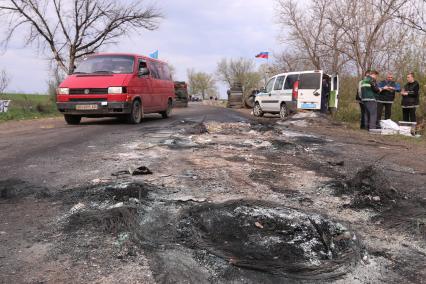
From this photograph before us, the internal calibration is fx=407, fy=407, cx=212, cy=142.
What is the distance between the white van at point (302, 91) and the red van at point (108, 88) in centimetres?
586

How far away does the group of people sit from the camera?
1163 centimetres

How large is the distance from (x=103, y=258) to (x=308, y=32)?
29012 mm

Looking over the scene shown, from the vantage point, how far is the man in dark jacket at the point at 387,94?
11.9 meters

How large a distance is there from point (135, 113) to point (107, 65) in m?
1.53

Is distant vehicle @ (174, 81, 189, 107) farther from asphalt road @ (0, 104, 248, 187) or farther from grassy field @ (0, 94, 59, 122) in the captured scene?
asphalt road @ (0, 104, 248, 187)

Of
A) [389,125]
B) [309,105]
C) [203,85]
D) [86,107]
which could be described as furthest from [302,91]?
[203,85]

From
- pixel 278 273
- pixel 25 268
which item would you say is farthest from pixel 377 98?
pixel 25 268

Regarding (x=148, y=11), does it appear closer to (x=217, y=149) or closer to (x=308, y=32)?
(x=308, y=32)

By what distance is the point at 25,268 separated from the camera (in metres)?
2.55

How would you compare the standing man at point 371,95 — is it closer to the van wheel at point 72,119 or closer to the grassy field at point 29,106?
the van wheel at point 72,119

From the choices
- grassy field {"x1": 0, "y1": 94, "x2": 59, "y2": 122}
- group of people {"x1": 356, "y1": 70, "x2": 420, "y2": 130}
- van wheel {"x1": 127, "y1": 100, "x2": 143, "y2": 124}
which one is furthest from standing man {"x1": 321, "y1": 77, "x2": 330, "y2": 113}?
grassy field {"x1": 0, "y1": 94, "x2": 59, "y2": 122}

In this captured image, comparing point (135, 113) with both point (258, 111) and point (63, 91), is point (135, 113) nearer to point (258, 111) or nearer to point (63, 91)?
point (63, 91)

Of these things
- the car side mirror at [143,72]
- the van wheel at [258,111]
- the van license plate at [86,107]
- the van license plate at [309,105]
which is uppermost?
the car side mirror at [143,72]

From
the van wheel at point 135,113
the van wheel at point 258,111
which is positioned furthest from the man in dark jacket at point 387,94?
the van wheel at point 135,113
